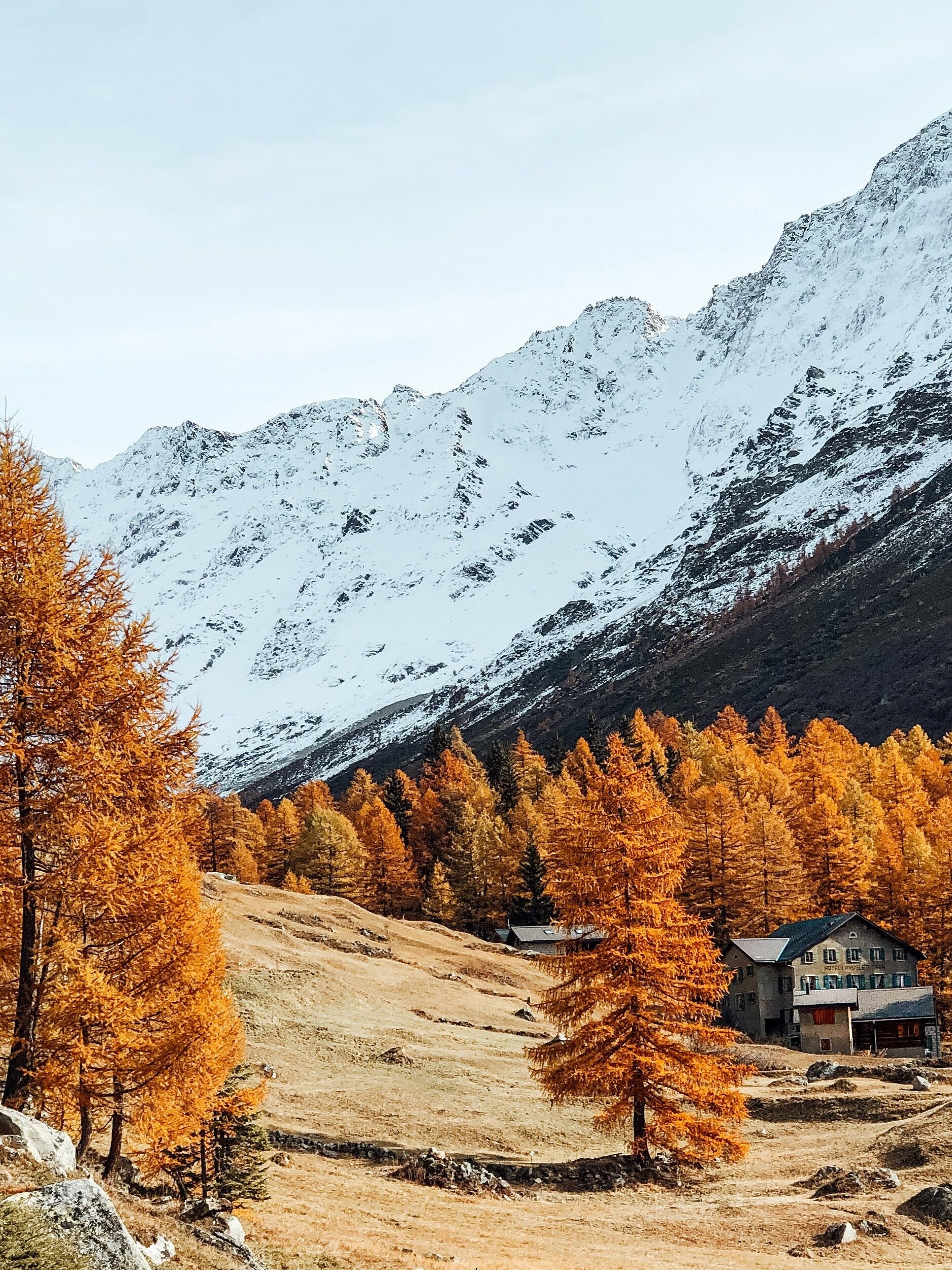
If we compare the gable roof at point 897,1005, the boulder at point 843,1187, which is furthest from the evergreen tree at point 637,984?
the gable roof at point 897,1005

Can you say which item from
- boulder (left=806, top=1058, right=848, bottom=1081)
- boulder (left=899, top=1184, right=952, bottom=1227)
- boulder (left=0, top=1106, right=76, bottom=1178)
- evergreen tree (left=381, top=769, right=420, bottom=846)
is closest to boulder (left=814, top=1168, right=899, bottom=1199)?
boulder (left=899, top=1184, right=952, bottom=1227)

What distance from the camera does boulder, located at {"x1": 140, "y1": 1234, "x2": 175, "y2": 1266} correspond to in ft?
42.3

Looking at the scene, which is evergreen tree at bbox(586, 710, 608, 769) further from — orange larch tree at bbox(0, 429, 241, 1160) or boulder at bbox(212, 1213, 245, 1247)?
orange larch tree at bbox(0, 429, 241, 1160)

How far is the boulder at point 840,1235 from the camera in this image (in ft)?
84.2

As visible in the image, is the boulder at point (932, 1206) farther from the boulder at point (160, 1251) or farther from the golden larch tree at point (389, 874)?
the golden larch tree at point (389, 874)

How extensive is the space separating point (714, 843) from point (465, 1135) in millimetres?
40776

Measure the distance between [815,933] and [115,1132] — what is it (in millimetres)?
55832

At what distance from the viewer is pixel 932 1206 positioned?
2802 centimetres

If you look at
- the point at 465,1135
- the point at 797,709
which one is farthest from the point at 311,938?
the point at 797,709

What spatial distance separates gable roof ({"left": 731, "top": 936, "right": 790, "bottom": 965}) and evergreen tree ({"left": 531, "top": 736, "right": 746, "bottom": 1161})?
3197 centimetres

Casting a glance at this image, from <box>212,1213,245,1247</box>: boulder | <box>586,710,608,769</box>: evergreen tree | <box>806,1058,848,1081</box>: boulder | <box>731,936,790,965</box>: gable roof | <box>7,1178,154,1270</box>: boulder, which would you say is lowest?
<box>806,1058,848,1081</box>: boulder

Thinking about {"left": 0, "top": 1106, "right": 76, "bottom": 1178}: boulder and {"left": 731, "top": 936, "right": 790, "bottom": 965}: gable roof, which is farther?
{"left": 731, "top": 936, "right": 790, "bottom": 965}: gable roof

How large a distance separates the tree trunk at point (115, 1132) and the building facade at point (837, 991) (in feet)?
177

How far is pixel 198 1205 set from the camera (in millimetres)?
18109
